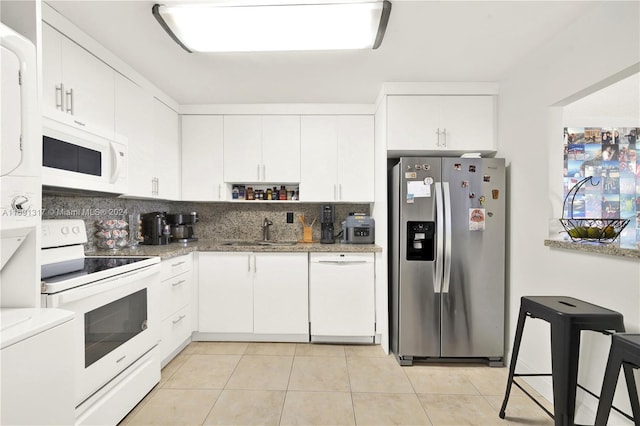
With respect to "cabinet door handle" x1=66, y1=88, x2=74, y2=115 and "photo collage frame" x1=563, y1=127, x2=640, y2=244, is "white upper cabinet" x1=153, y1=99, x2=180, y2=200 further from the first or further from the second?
"photo collage frame" x1=563, y1=127, x2=640, y2=244

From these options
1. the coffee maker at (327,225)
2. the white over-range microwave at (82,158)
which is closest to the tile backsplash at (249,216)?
the coffee maker at (327,225)

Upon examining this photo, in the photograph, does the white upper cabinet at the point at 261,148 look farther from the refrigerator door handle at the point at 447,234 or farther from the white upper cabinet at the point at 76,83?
the refrigerator door handle at the point at 447,234

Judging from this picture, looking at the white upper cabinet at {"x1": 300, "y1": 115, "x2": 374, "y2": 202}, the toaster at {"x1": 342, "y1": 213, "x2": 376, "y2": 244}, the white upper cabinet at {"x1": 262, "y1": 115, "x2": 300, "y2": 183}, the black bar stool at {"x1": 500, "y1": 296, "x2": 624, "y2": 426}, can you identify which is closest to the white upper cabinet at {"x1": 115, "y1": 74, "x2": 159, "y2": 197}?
the white upper cabinet at {"x1": 262, "y1": 115, "x2": 300, "y2": 183}

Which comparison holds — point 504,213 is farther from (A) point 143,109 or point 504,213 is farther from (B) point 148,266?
(A) point 143,109

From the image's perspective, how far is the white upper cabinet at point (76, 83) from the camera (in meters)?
1.72

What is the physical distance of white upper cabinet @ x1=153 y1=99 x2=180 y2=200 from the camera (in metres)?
2.83

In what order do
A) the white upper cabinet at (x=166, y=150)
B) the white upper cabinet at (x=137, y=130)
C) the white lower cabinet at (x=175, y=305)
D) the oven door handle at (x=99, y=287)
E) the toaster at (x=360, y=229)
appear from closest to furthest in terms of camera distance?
the oven door handle at (x=99, y=287) → the white upper cabinet at (x=137, y=130) → the white lower cabinet at (x=175, y=305) → the white upper cabinet at (x=166, y=150) → the toaster at (x=360, y=229)

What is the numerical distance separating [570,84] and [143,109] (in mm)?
3108

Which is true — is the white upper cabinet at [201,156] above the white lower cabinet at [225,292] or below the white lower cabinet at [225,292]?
above

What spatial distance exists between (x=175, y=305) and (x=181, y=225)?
3.15ft

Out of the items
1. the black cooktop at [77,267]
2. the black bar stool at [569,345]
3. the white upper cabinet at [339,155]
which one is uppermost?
the white upper cabinet at [339,155]

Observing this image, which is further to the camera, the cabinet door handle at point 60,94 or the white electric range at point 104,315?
the cabinet door handle at point 60,94

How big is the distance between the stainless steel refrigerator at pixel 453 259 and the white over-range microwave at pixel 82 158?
2091 millimetres

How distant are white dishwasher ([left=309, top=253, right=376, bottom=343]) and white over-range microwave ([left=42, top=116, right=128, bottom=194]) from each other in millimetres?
1708
